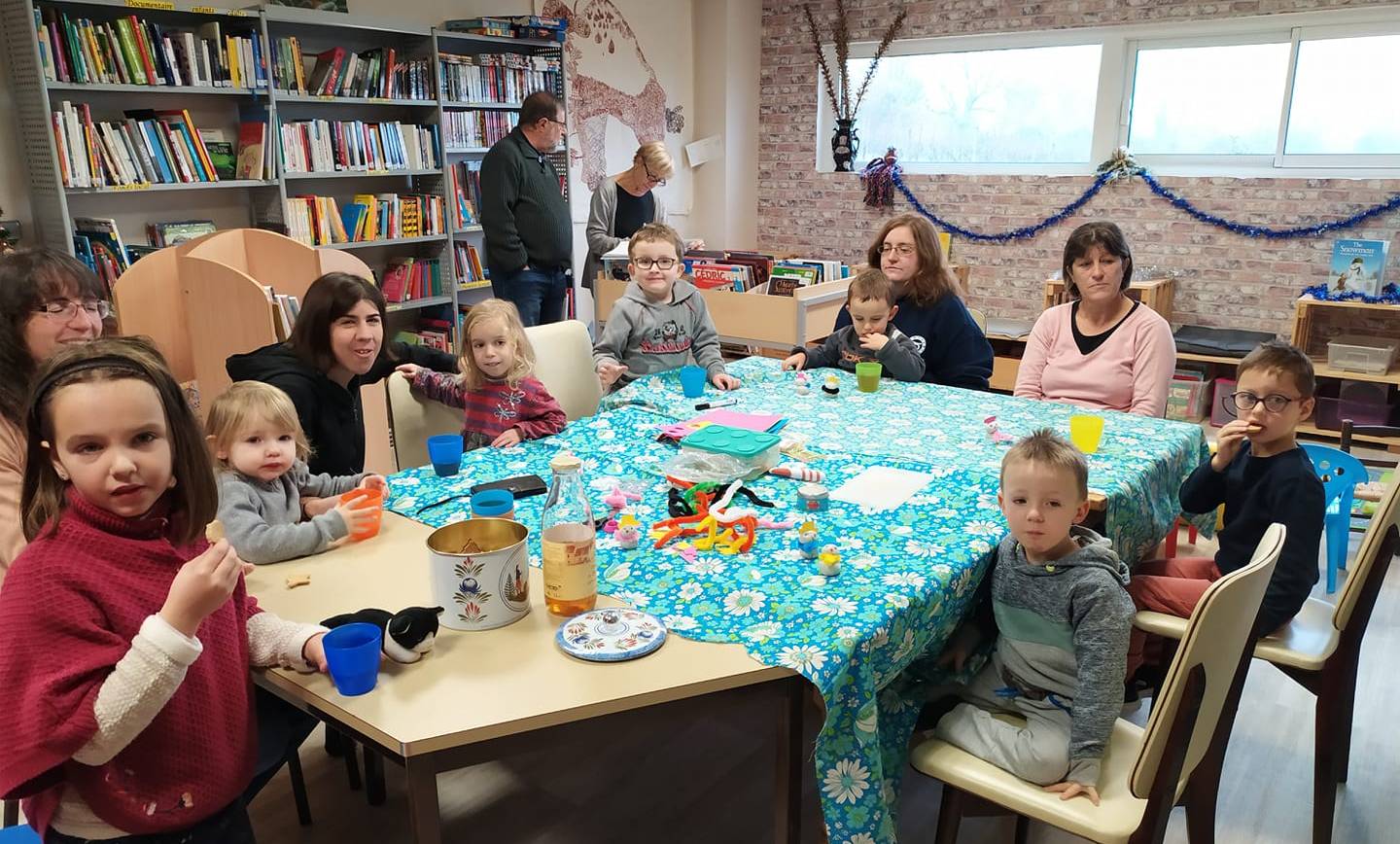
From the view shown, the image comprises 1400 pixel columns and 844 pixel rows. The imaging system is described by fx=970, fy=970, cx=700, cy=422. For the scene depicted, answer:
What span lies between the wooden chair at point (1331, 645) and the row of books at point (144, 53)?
13.8 feet

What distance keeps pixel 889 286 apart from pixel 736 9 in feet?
14.2

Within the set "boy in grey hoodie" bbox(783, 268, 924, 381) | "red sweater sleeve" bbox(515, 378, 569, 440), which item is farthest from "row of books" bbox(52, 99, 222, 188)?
"boy in grey hoodie" bbox(783, 268, 924, 381)

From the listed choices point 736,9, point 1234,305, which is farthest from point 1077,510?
point 736,9

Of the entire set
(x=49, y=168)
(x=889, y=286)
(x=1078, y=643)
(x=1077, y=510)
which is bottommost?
(x=1078, y=643)

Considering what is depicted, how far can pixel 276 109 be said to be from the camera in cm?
452

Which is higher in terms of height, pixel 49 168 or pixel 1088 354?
pixel 49 168

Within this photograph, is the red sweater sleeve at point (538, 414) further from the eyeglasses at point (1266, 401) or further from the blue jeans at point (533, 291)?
the blue jeans at point (533, 291)

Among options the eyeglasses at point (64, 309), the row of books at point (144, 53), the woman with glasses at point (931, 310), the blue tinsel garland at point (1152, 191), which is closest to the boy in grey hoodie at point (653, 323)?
the woman with glasses at point (931, 310)

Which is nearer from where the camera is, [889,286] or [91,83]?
[889,286]

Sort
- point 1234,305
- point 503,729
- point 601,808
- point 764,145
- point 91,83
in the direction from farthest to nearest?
point 764,145 → point 1234,305 → point 91,83 → point 601,808 → point 503,729

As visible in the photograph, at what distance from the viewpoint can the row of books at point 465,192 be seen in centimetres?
536

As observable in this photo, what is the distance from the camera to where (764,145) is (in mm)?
7086

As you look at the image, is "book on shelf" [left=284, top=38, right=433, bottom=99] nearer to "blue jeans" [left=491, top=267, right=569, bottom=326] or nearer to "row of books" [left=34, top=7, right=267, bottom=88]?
"row of books" [left=34, top=7, right=267, bottom=88]

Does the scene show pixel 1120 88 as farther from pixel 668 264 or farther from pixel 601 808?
pixel 601 808
